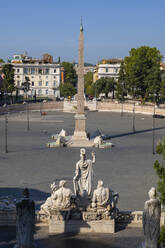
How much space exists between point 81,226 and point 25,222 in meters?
2.97

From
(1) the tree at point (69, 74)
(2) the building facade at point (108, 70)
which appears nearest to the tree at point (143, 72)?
(2) the building facade at point (108, 70)

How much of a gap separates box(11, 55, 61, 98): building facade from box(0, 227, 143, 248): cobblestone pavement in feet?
362

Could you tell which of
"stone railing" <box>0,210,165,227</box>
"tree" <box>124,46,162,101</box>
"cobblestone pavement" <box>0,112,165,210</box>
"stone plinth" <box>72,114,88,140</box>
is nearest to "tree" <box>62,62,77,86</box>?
"tree" <box>124,46,162,101</box>

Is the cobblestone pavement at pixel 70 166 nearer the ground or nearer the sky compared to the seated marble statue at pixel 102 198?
nearer the ground

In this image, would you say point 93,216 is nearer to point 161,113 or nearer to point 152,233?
point 152,233

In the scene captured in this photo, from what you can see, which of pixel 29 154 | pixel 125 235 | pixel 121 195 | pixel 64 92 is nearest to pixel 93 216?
pixel 125 235

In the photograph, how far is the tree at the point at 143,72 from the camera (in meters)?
72.1

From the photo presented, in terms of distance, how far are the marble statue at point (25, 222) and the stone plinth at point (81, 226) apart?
7.85 feet

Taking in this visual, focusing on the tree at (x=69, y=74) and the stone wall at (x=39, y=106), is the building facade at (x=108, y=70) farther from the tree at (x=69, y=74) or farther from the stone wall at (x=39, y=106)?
the stone wall at (x=39, y=106)

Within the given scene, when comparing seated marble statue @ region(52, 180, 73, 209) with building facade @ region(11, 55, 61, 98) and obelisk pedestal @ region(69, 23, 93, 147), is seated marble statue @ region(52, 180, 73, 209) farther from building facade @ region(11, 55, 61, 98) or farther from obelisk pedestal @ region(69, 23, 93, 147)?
building facade @ region(11, 55, 61, 98)

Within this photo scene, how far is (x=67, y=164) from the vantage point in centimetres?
2800

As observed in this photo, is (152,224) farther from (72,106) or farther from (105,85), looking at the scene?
(105,85)

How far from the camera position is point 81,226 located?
41.5 ft

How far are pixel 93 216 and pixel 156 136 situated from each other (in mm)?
32132
